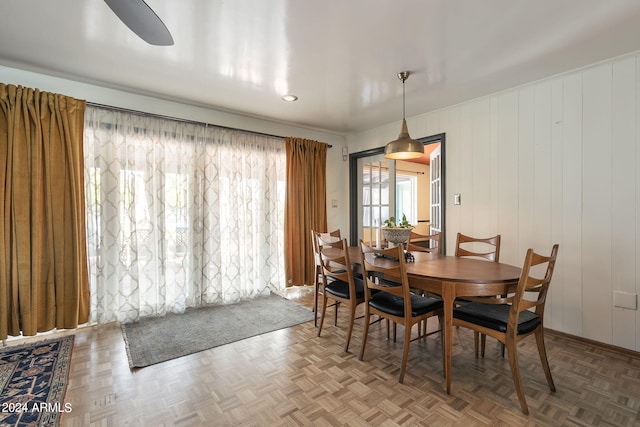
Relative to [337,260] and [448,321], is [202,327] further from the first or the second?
[448,321]

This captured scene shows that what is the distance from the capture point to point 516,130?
10.0ft

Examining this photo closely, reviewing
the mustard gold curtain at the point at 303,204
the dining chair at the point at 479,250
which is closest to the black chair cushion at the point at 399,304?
the dining chair at the point at 479,250

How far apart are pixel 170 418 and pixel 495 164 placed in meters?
3.55

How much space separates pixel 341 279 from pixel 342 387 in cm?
87

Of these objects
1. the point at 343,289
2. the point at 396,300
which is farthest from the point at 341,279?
the point at 396,300

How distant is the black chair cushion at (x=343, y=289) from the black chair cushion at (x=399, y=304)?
213 mm

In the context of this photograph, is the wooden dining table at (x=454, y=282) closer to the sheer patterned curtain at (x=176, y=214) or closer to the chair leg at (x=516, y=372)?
the chair leg at (x=516, y=372)

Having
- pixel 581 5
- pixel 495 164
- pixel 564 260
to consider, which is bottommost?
pixel 564 260

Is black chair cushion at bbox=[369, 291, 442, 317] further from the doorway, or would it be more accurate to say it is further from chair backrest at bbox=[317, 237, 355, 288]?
the doorway

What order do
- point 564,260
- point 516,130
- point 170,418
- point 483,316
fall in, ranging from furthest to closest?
point 516,130, point 564,260, point 483,316, point 170,418

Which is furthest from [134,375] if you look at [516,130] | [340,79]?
[516,130]

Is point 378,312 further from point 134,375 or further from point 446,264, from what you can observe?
point 134,375

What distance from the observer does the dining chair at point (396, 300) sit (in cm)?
204

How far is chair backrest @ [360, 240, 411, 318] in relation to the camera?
2021 millimetres
